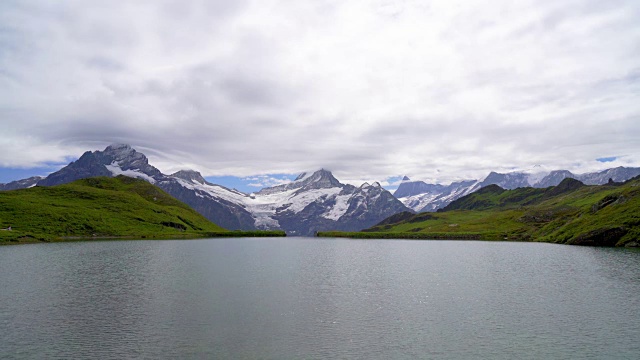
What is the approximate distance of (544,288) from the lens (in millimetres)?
71938

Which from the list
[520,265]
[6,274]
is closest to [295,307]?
[6,274]

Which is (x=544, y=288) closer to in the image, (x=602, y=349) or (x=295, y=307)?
(x=602, y=349)

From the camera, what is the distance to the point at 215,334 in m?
45.6

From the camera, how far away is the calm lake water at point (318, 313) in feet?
135

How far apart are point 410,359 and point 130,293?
47417mm

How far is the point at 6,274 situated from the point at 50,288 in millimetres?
22713

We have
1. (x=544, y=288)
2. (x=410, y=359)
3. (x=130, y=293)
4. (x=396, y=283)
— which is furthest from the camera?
(x=396, y=283)

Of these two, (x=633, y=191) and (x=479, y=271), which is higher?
(x=633, y=191)

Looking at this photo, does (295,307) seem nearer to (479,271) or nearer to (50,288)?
(50,288)

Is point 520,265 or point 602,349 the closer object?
point 602,349

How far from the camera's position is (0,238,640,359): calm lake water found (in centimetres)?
4100

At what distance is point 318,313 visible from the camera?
181 ft

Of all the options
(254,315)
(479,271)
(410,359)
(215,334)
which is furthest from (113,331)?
(479,271)

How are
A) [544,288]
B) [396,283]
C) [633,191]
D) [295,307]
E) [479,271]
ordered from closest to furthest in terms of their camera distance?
1. [295,307]
2. [544,288]
3. [396,283]
4. [479,271]
5. [633,191]
